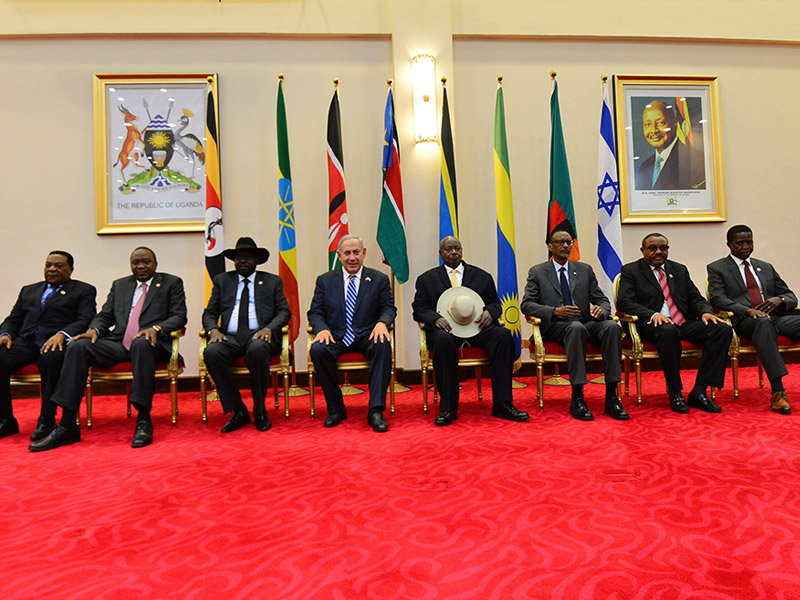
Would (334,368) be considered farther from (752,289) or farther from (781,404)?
(752,289)

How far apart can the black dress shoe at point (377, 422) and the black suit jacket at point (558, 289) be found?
1.47m

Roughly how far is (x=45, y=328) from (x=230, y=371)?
1502 millimetres

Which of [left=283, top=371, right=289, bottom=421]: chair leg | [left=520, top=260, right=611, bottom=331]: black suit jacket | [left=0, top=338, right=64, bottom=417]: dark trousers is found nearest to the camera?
[left=0, top=338, right=64, bottom=417]: dark trousers

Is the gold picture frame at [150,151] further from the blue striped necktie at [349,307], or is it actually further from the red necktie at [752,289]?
the red necktie at [752,289]

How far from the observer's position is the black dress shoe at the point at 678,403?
379cm

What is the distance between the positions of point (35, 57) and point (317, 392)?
4.62m

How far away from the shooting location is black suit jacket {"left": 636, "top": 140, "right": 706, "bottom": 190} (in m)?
5.89

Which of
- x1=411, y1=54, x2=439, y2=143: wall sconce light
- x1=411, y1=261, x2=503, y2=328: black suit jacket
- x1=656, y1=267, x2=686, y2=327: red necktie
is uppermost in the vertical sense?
x1=411, y1=54, x2=439, y2=143: wall sconce light

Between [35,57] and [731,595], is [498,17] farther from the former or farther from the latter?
[731,595]

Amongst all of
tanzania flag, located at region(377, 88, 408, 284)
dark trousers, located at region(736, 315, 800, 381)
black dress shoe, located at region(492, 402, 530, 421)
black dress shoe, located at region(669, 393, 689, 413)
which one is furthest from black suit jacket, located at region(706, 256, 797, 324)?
tanzania flag, located at region(377, 88, 408, 284)

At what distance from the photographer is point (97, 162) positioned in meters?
5.38

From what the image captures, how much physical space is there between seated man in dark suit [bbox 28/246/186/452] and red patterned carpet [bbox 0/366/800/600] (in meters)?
0.18

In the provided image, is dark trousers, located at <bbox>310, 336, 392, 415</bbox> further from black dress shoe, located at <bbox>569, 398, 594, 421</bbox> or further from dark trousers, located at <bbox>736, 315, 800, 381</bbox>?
dark trousers, located at <bbox>736, 315, 800, 381</bbox>

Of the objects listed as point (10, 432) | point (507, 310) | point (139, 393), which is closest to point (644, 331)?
point (507, 310)
